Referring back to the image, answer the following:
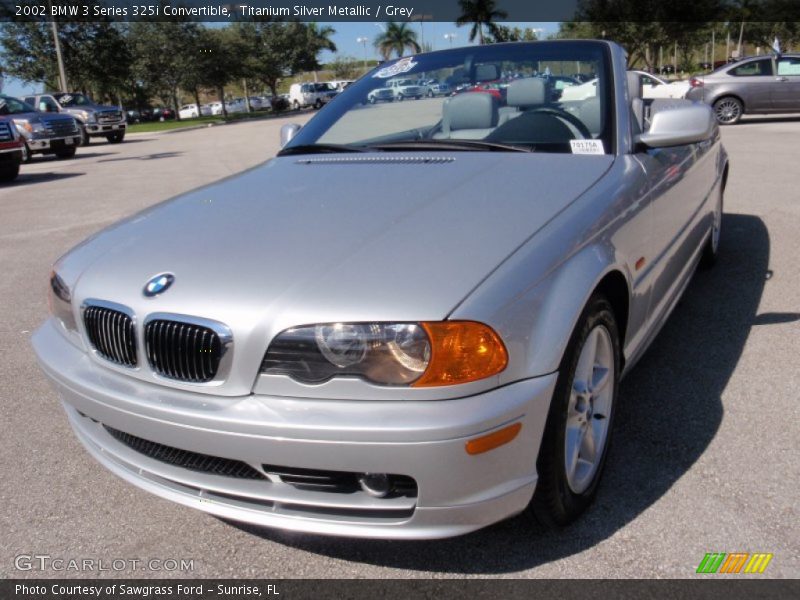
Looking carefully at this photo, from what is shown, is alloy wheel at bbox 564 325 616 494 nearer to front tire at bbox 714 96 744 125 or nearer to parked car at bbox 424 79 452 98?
parked car at bbox 424 79 452 98

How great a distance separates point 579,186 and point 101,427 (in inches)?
71.9

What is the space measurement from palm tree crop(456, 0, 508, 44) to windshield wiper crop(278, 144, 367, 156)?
61.0m

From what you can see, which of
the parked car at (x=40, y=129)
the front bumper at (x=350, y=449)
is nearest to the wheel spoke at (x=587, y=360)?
the front bumper at (x=350, y=449)

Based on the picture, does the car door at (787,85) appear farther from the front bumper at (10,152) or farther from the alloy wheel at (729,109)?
the front bumper at (10,152)

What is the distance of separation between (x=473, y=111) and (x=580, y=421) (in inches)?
66.9

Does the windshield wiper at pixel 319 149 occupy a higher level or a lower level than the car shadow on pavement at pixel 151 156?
higher

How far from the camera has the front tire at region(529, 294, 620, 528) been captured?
2076mm

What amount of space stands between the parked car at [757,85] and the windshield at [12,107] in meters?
15.3

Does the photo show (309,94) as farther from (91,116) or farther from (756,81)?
(756,81)

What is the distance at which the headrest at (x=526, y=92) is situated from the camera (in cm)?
336

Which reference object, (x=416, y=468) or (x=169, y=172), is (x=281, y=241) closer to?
(x=416, y=468)

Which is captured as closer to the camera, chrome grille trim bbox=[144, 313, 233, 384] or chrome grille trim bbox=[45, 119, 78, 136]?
chrome grille trim bbox=[144, 313, 233, 384]

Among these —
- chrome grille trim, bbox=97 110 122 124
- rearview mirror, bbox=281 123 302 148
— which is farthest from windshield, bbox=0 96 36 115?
rearview mirror, bbox=281 123 302 148

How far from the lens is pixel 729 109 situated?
55.0 ft
